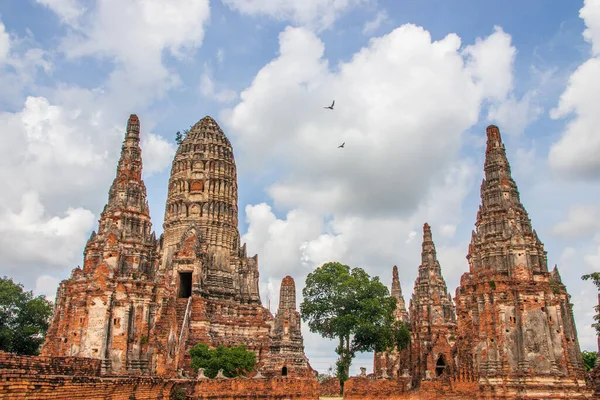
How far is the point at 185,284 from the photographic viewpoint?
151 ft

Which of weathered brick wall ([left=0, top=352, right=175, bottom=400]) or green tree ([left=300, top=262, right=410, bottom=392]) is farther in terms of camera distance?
green tree ([left=300, top=262, right=410, bottom=392])

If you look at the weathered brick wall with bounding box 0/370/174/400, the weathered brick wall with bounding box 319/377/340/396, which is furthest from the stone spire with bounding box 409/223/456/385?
the weathered brick wall with bounding box 0/370/174/400

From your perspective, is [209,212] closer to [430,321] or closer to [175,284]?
[175,284]

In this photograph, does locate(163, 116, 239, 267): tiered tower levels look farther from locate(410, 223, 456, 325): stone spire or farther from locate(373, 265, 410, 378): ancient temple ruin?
locate(410, 223, 456, 325): stone spire

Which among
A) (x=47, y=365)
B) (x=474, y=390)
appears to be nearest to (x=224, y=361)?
(x=474, y=390)

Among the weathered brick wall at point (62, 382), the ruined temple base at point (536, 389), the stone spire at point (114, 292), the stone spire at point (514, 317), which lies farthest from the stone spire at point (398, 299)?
the weathered brick wall at point (62, 382)

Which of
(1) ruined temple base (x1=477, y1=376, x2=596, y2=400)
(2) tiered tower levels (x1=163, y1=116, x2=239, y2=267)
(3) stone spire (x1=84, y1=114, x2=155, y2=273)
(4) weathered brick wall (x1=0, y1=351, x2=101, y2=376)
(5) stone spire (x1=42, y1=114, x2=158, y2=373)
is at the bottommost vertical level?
(1) ruined temple base (x1=477, y1=376, x2=596, y2=400)

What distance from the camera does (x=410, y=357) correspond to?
52719 millimetres

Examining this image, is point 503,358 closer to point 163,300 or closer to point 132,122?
point 163,300

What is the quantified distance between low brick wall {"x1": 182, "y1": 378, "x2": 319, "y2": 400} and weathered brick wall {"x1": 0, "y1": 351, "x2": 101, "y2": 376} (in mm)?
10425

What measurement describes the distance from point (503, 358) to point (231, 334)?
19.6 metres

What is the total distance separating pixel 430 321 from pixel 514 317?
21494 mm

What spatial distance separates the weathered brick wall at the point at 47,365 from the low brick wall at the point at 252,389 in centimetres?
1043

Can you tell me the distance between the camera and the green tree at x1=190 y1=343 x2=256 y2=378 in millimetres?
34688
